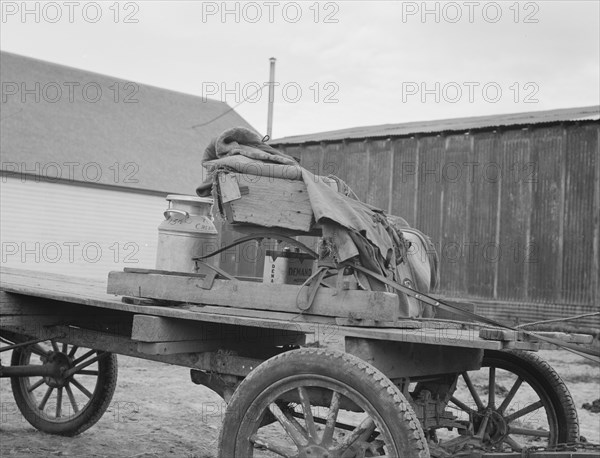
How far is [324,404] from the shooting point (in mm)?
3629

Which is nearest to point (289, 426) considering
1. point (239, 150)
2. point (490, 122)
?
point (239, 150)

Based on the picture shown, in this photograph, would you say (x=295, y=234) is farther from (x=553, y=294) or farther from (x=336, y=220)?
(x=553, y=294)

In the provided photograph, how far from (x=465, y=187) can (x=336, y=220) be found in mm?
13619

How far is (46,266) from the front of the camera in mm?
22328

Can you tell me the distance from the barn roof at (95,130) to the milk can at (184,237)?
18656 millimetres

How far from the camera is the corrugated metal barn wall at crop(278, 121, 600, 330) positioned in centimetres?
1520

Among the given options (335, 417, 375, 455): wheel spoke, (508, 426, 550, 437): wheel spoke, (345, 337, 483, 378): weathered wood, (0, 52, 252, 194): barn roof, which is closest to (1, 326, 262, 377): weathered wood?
(345, 337, 483, 378): weathered wood

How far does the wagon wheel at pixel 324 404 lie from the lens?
10.5ft

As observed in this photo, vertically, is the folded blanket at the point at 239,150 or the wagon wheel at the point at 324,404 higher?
the folded blanket at the point at 239,150

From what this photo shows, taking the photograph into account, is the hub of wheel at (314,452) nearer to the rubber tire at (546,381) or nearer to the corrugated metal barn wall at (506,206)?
the rubber tire at (546,381)

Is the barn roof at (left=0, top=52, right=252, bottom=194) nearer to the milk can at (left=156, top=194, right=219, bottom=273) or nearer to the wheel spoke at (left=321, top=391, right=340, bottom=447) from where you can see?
the milk can at (left=156, top=194, right=219, bottom=273)

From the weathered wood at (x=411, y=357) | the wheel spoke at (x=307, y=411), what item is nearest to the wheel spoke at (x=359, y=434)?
the wheel spoke at (x=307, y=411)

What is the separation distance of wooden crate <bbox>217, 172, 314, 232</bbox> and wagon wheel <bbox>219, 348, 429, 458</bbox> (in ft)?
2.64

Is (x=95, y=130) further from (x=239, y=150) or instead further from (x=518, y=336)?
(x=518, y=336)
